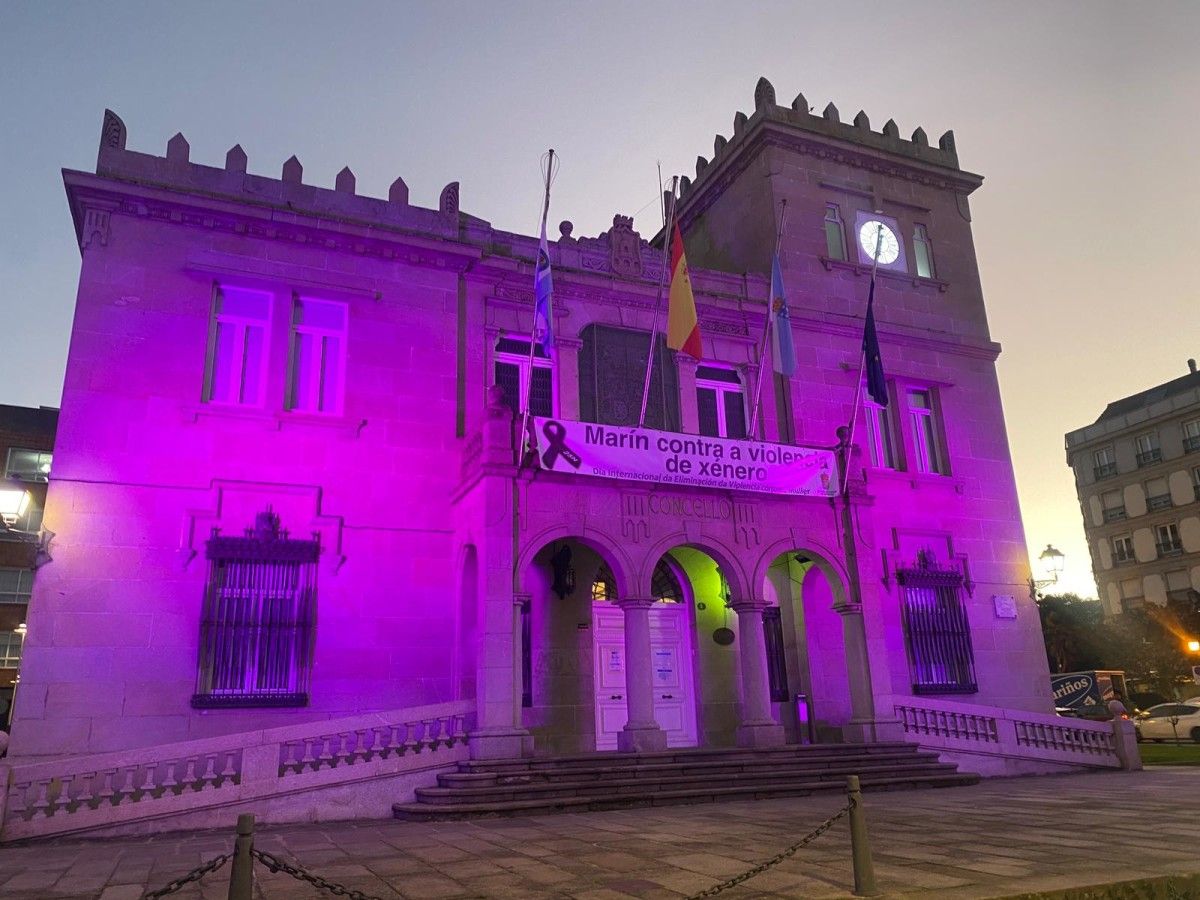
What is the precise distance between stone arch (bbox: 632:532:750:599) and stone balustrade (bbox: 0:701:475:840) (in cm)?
375

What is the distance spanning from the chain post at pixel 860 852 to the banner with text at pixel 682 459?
843cm

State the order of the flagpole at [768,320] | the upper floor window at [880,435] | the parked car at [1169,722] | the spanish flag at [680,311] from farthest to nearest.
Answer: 1. the parked car at [1169,722]
2. the upper floor window at [880,435]
3. the flagpole at [768,320]
4. the spanish flag at [680,311]

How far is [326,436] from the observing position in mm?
15172

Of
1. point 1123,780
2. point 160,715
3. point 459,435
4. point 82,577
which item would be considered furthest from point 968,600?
point 82,577

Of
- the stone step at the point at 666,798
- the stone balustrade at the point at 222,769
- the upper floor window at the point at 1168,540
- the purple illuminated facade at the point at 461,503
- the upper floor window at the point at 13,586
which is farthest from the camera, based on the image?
the upper floor window at the point at 1168,540

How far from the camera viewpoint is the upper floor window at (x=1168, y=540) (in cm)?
5500

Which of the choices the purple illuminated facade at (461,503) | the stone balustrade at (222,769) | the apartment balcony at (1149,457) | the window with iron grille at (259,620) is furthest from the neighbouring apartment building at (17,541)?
the apartment balcony at (1149,457)

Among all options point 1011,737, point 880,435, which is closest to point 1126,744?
point 1011,737

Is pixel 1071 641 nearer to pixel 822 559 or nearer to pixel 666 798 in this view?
pixel 822 559

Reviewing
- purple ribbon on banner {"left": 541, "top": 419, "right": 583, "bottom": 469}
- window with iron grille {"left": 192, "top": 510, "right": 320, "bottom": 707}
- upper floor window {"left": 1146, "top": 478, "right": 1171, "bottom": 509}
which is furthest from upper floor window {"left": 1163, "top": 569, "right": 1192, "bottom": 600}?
window with iron grille {"left": 192, "top": 510, "right": 320, "bottom": 707}

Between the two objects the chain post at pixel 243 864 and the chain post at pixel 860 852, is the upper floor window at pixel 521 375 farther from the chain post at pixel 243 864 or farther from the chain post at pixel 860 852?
the chain post at pixel 243 864

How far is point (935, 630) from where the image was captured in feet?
59.8

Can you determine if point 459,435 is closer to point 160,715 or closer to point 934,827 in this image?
point 160,715

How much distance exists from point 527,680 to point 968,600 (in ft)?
32.1
